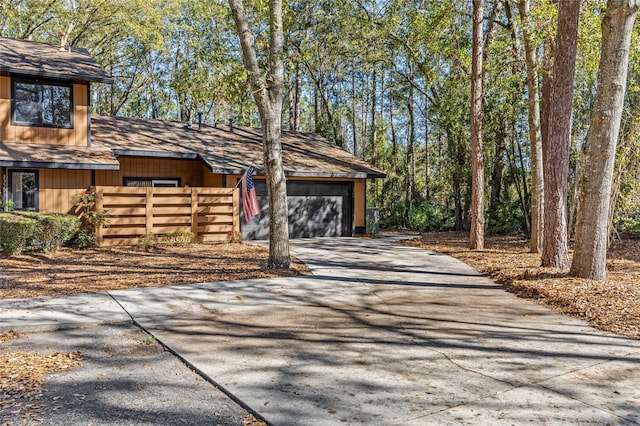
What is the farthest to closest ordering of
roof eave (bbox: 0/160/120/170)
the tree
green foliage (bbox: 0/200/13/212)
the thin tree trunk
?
1. the thin tree trunk
2. green foliage (bbox: 0/200/13/212)
3. roof eave (bbox: 0/160/120/170)
4. the tree

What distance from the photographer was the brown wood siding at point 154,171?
13992 millimetres

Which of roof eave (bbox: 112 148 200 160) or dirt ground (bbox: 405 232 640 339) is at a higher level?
roof eave (bbox: 112 148 200 160)

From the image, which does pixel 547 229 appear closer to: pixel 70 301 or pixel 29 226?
pixel 70 301

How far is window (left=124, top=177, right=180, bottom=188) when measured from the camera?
1449cm

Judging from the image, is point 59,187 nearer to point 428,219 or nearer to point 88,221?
point 88,221

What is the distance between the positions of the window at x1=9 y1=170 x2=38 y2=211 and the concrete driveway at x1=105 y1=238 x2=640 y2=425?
7594 millimetres

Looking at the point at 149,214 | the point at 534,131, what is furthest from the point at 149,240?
the point at 534,131

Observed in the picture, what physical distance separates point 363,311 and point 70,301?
383 centimetres

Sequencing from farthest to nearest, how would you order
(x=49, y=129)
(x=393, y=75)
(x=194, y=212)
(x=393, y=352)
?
(x=393, y=75) → (x=194, y=212) → (x=49, y=129) → (x=393, y=352)

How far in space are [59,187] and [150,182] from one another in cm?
287

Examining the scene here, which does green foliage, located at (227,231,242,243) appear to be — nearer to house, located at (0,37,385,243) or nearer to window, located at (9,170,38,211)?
house, located at (0,37,385,243)

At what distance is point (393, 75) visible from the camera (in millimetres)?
25406

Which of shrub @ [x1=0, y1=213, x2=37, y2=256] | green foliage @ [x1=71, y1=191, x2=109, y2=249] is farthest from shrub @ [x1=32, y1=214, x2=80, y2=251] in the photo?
green foliage @ [x1=71, y1=191, x2=109, y2=249]

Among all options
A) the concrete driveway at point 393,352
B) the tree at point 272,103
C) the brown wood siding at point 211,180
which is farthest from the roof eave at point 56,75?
the concrete driveway at point 393,352
